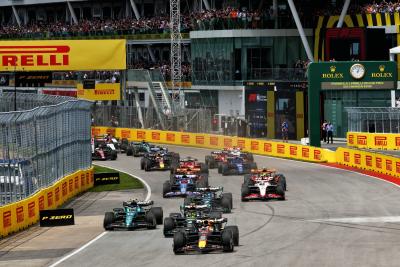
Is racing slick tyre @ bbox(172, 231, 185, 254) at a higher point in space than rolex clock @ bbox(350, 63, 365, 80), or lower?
lower

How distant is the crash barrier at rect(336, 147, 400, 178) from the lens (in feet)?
158

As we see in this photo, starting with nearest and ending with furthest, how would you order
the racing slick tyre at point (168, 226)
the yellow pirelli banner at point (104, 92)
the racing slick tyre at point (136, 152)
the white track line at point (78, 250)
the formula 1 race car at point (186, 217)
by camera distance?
the white track line at point (78, 250), the formula 1 race car at point (186, 217), the racing slick tyre at point (168, 226), the racing slick tyre at point (136, 152), the yellow pirelli banner at point (104, 92)

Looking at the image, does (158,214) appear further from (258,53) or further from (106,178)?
(258,53)

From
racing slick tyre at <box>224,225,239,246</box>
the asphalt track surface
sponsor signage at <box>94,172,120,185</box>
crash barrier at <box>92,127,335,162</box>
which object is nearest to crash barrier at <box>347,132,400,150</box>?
crash barrier at <box>92,127,335,162</box>

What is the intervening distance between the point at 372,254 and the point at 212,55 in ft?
212

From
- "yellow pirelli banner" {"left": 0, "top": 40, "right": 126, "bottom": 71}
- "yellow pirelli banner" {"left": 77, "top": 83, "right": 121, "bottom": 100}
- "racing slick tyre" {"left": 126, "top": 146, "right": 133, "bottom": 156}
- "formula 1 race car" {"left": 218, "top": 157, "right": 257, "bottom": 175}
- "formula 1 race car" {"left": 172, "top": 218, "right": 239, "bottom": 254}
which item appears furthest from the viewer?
"yellow pirelli banner" {"left": 77, "top": 83, "right": 121, "bottom": 100}

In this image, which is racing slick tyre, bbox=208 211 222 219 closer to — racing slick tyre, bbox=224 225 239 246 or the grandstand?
racing slick tyre, bbox=224 225 239 246

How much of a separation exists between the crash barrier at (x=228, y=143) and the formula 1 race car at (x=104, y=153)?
838cm

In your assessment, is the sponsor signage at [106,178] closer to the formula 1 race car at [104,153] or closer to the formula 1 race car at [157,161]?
the formula 1 race car at [157,161]

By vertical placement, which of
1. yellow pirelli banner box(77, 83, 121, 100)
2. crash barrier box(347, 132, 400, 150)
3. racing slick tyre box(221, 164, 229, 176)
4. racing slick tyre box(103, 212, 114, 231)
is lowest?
racing slick tyre box(103, 212, 114, 231)

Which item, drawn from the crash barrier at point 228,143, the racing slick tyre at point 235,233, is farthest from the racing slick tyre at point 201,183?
the crash barrier at point 228,143

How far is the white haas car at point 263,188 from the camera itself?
38688 mm

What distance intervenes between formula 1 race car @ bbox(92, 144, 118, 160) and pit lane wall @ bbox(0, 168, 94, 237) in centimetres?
1516

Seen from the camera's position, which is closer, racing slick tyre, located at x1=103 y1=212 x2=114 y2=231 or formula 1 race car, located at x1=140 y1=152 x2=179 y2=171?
racing slick tyre, located at x1=103 y1=212 x2=114 y2=231
